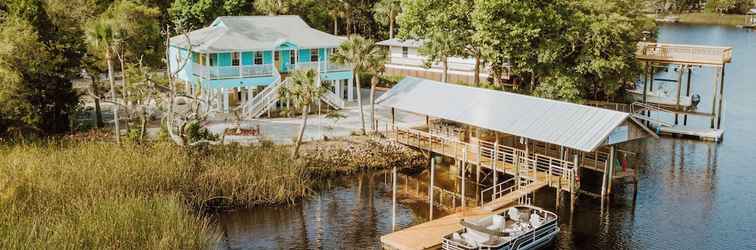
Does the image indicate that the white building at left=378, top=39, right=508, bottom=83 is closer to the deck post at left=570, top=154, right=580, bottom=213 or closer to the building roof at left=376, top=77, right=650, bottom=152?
the building roof at left=376, top=77, right=650, bottom=152

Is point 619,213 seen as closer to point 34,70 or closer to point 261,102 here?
point 261,102

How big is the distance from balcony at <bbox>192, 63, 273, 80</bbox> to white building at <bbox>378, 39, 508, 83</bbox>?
14.0 m

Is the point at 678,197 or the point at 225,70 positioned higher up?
the point at 225,70

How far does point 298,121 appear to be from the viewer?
48.4 m

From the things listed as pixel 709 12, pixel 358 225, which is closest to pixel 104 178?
pixel 358 225

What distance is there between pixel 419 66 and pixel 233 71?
66.7 ft

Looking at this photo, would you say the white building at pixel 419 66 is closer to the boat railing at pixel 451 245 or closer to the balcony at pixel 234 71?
the balcony at pixel 234 71

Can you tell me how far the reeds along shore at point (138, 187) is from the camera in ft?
81.8

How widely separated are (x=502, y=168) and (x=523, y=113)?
2979mm

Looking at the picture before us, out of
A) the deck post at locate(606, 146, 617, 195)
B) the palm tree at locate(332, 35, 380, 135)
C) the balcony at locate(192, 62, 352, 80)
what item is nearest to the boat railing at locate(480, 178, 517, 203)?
the deck post at locate(606, 146, 617, 195)

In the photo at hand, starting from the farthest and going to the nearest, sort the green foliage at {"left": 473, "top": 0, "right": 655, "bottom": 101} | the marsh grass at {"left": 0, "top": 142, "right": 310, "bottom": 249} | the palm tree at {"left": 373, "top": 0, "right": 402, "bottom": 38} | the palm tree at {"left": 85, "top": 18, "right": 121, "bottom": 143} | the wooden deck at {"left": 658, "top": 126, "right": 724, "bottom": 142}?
the palm tree at {"left": 373, "top": 0, "right": 402, "bottom": 38}
the wooden deck at {"left": 658, "top": 126, "right": 724, "bottom": 142}
the green foliage at {"left": 473, "top": 0, "right": 655, "bottom": 101}
the palm tree at {"left": 85, "top": 18, "right": 121, "bottom": 143}
the marsh grass at {"left": 0, "top": 142, "right": 310, "bottom": 249}

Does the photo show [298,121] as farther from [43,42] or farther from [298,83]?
[43,42]

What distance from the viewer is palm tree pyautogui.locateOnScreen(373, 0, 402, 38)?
245ft

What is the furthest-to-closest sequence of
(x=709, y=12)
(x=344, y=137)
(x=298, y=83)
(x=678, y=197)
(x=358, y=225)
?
(x=709, y=12) → (x=344, y=137) → (x=298, y=83) → (x=678, y=197) → (x=358, y=225)
